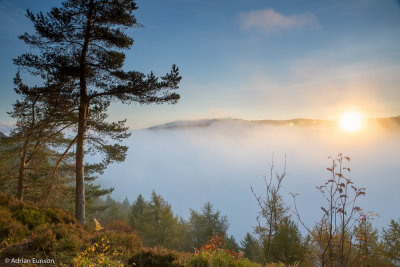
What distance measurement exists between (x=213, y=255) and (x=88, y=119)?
8.05 m

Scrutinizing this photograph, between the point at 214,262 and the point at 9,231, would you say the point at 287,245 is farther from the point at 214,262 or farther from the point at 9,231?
the point at 9,231

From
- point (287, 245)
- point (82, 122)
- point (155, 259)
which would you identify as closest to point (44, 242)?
point (155, 259)

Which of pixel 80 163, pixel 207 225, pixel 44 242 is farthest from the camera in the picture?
pixel 207 225

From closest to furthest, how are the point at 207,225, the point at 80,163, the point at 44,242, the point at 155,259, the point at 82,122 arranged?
the point at 155,259 < the point at 44,242 < the point at 82,122 < the point at 80,163 < the point at 207,225

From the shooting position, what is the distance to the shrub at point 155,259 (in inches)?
163

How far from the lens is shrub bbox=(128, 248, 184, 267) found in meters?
4.14

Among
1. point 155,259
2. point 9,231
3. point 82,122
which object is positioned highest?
point 82,122

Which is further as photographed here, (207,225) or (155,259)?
(207,225)

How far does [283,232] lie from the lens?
1391 centimetres

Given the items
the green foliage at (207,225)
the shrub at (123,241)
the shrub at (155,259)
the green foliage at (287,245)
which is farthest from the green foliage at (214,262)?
the green foliage at (207,225)

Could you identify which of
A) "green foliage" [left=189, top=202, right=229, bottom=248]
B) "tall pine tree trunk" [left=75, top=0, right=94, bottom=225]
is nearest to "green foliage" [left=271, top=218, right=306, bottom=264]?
"green foliage" [left=189, top=202, right=229, bottom=248]

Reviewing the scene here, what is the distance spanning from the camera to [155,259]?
4.30 meters

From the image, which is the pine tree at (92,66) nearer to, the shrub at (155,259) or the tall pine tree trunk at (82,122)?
the tall pine tree trunk at (82,122)

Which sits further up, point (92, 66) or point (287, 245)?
point (92, 66)
